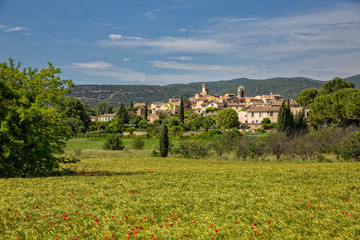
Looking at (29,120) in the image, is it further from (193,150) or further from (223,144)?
(223,144)

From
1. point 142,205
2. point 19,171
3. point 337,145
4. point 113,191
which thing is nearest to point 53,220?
point 142,205

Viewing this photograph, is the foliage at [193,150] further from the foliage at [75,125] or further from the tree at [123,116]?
the tree at [123,116]

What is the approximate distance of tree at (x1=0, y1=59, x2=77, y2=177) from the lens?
1676cm

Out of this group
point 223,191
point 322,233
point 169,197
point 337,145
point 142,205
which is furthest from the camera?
point 337,145

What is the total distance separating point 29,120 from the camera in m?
17.0

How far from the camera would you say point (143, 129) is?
89.6 metres

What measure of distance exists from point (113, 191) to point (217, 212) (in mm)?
5154

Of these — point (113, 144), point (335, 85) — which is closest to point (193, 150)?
point (113, 144)

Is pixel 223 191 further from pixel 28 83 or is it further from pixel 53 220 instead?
pixel 28 83

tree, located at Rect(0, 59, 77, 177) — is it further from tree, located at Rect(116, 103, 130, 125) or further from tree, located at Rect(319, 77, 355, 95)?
tree, located at Rect(116, 103, 130, 125)

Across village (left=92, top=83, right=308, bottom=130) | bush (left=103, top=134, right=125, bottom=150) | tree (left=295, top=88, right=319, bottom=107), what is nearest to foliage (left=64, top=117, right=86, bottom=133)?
bush (left=103, top=134, right=125, bottom=150)

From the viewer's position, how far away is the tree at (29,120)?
1676 centimetres

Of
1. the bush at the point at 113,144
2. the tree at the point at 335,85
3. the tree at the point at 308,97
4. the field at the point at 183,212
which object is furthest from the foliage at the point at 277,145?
the tree at the point at 308,97

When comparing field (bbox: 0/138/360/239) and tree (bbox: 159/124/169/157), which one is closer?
field (bbox: 0/138/360/239)
